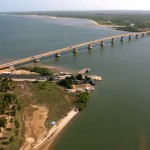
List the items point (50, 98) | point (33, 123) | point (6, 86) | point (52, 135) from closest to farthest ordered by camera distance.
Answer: point (52, 135)
point (33, 123)
point (50, 98)
point (6, 86)

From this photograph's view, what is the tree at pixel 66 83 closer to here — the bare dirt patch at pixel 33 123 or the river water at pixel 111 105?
the river water at pixel 111 105

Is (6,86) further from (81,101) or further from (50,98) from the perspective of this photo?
(81,101)

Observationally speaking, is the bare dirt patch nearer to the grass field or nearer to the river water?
the grass field

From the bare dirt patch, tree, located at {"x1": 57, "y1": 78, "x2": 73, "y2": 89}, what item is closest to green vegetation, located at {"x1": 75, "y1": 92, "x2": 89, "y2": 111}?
tree, located at {"x1": 57, "y1": 78, "x2": 73, "y2": 89}

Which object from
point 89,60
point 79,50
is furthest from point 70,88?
point 79,50

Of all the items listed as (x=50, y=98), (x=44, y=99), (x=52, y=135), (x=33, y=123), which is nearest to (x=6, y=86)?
(x=44, y=99)

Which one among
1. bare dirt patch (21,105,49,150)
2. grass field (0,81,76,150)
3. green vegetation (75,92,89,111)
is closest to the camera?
bare dirt patch (21,105,49,150)
